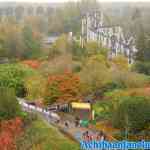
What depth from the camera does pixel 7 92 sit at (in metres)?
20.3

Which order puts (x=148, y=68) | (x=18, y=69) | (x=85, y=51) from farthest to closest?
(x=85, y=51) → (x=148, y=68) → (x=18, y=69)

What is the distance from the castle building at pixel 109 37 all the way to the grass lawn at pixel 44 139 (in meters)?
17.6

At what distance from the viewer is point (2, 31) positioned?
3809 centimetres

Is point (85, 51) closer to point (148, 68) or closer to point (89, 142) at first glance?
point (148, 68)

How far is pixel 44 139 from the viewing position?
17328 millimetres

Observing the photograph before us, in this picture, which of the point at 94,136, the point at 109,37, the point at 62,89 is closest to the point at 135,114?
the point at 94,136

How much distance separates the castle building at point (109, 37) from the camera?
124 feet

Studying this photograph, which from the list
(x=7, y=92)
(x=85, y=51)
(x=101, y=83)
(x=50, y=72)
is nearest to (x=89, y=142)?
(x=7, y=92)

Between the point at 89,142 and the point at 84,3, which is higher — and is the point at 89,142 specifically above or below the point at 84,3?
below

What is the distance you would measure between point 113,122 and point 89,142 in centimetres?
254

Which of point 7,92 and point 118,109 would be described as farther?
point 7,92

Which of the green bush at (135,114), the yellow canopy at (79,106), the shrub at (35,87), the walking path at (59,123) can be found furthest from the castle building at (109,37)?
the green bush at (135,114)

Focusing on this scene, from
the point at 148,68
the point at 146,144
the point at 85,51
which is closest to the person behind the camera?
the point at 146,144

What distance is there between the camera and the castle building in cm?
3766
